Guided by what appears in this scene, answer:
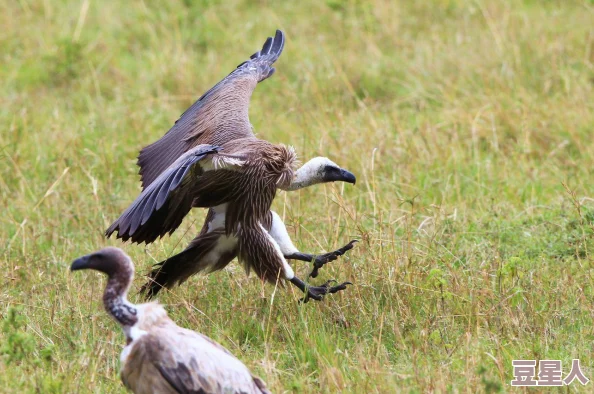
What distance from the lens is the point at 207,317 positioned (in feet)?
15.4

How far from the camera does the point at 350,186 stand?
6.29 metres

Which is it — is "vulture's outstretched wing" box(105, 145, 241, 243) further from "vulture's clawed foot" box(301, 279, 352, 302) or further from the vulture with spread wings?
"vulture's clawed foot" box(301, 279, 352, 302)

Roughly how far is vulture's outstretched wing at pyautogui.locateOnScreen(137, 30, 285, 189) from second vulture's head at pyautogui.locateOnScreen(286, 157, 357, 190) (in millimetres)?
383

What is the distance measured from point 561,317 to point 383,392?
1.13 metres

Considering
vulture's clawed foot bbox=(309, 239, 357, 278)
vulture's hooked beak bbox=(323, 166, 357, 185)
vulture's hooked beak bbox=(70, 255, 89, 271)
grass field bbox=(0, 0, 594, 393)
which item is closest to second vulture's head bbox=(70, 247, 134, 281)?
vulture's hooked beak bbox=(70, 255, 89, 271)

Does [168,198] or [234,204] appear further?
[234,204]

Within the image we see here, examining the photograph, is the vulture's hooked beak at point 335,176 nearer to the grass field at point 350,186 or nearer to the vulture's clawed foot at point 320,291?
the grass field at point 350,186

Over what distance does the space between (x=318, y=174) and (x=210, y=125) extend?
70cm

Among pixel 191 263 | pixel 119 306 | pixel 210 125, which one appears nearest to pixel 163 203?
pixel 119 306

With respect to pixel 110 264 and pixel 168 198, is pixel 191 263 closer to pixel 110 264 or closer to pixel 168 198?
pixel 168 198

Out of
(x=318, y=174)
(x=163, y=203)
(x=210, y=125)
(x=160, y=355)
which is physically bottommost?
(x=318, y=174)

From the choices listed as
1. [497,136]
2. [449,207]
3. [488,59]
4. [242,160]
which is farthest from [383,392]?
[488,59]

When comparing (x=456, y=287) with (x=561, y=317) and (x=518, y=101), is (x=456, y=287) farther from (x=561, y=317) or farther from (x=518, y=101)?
(x=518, y=101)

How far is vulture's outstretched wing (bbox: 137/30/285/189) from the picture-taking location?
5.43 metres
